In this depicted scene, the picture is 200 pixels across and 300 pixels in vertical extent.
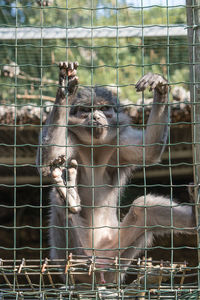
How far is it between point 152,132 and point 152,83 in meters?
0.71

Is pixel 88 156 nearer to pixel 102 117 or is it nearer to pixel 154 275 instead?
pixel 102 117

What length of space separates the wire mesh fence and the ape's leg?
0.04 ft

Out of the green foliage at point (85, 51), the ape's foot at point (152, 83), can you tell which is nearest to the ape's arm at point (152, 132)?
the ape's foot at point (152, 83)

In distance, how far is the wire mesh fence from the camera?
4652 millimetres

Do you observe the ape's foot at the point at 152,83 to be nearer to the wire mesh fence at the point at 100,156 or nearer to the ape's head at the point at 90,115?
the wire mesh fence at the point at 100,156

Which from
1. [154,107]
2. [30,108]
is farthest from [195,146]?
[30,108]

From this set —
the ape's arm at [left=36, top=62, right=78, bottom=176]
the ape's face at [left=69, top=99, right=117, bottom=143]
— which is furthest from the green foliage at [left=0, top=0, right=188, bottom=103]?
the ape's arm at [left=36, top=62, right=78, bottom=176]

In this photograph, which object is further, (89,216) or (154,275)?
(89,216)

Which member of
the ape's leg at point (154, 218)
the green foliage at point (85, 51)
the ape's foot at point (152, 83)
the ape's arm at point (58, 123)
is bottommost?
the ape's leg at point (154, 218)

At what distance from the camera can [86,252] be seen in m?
5.86

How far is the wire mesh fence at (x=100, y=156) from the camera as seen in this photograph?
4.65 metres

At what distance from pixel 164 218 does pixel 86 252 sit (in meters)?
0.96

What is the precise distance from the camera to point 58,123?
5234 millimetres

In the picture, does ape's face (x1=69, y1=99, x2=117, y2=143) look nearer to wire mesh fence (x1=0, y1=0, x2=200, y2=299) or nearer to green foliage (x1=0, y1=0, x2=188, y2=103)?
wire mesh fence (x1=0, y1=0, x2=200, y2=299)
